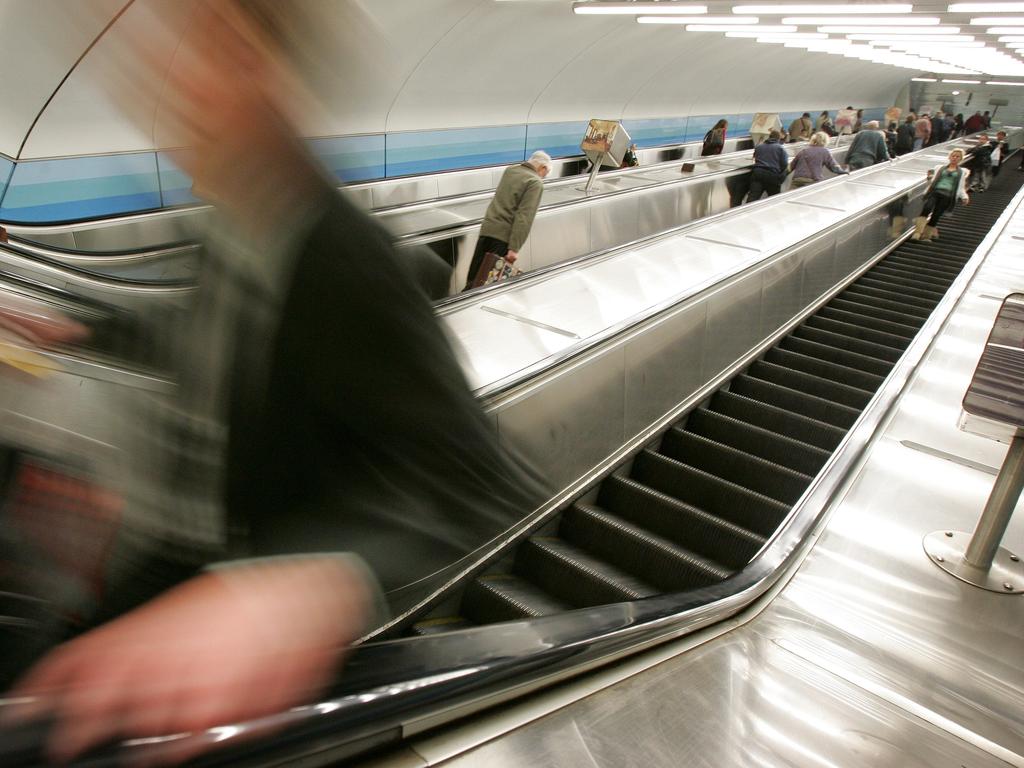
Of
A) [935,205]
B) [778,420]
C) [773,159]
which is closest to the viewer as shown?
[778,420]

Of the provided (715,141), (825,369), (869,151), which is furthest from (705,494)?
(715,141)

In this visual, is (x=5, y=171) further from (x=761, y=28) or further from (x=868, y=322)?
(x=761, y=28)

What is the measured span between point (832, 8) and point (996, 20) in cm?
213

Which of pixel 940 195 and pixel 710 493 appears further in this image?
pixel 940 195

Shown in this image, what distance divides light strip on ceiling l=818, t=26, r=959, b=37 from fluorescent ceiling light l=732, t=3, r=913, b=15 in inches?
101

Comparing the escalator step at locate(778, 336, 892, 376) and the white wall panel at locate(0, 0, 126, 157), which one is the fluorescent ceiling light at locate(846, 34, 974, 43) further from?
the white wall panel at locate(0, 0, 126, 157)

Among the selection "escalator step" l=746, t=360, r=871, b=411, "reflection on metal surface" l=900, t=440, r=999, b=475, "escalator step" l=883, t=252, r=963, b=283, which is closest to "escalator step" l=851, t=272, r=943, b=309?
"escalator step" l=883, t=252, r=963, b=283

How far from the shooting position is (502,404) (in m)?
2.82

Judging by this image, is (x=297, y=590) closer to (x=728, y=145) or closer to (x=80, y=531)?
(x=80, y=531)

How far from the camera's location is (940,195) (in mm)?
9289

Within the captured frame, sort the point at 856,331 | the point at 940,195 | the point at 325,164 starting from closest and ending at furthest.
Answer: the point at 325,164, the point at 856,331, the point at 940,195

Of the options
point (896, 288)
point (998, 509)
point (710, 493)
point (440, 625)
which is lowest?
point (440, 625)

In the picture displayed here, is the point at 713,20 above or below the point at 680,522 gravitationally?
above

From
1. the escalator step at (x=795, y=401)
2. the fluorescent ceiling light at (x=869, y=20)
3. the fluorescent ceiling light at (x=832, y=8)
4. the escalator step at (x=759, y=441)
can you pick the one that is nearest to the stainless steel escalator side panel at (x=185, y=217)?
the escalator step at (x=759, y=441)
